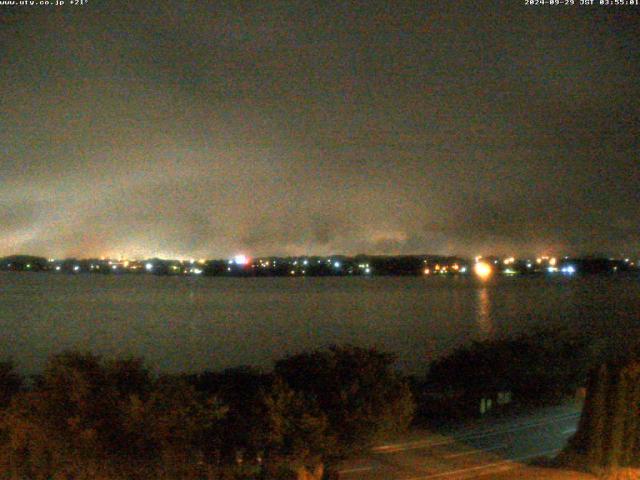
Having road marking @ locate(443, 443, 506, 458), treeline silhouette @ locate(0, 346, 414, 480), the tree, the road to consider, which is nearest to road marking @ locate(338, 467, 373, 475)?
the road

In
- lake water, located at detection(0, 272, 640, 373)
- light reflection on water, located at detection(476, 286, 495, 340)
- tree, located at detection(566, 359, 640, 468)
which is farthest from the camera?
light reflection on water, located at detection(476, 286, 495, 340)

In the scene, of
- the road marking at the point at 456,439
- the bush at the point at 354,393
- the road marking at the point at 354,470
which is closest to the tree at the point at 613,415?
the bush at the point at 354,393

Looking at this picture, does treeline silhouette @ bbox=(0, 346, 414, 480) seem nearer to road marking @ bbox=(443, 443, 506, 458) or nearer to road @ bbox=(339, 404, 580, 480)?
road @ bbox=(339, 404, 580, 480)

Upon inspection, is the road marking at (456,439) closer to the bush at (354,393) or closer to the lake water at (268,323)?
the bush at (354,393)

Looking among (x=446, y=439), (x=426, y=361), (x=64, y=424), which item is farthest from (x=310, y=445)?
(x=426, y=361)

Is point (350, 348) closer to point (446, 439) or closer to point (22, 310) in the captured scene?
point (446, 439)

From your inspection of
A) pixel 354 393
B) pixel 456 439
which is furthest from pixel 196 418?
pixel 456 439
